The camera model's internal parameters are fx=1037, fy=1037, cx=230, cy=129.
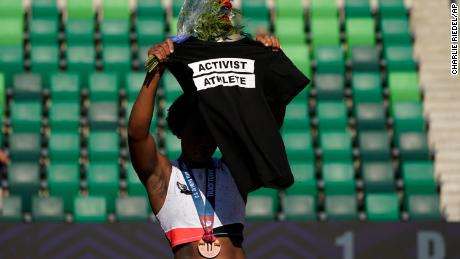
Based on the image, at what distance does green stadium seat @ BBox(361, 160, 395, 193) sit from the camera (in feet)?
44.9

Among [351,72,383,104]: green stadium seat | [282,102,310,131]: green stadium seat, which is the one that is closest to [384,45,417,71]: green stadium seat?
[351,72,383,104]: green stadium seat

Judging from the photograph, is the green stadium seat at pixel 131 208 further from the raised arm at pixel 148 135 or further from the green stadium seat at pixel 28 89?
the raised arm at pixel 148 135

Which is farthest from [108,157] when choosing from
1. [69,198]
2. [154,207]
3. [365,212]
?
[154,207]

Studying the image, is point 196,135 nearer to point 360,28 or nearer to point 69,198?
point 69,198

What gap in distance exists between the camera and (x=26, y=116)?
14297mm

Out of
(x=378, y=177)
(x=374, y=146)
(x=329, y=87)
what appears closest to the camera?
(x=378, y=177)

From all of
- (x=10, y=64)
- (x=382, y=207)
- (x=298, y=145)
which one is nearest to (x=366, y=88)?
(x=298, y=145)

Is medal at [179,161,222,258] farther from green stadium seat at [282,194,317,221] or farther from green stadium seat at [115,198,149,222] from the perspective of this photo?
green stadium seat at [282,194,317,221]

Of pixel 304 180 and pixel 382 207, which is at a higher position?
pixel 304 180

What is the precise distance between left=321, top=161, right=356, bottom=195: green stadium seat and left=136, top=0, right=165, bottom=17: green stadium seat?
13.0 ft

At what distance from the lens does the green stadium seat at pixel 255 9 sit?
16.0 metres

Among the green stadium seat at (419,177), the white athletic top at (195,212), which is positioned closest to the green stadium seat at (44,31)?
the green stadium seat at (419,177)

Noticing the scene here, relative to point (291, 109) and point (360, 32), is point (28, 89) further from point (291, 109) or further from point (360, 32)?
point (360, 32)

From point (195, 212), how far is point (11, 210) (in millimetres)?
7929
